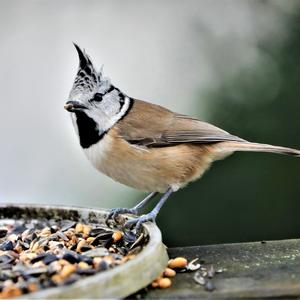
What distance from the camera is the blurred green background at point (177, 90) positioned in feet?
17.2

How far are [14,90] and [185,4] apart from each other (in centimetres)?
163

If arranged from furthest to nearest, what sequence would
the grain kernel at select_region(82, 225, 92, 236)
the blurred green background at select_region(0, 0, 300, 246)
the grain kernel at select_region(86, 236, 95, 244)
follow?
1. the blurred green background at select_region(0, 0, 300, 246)
2. the grain kernel at select_region(82, 225, 92, 236)
3. the grain kernel at select_region(86, 236, 95, 244)

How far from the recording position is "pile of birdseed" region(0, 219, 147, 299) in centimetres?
276

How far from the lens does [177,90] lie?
5762 millimetres

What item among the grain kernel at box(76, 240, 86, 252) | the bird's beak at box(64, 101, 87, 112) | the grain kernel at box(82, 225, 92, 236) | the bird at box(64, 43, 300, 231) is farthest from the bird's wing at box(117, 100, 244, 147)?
the grain kernel at box(76, 240, 86, 252)

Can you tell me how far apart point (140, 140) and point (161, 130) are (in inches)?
6.2

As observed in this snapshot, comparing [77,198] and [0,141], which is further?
[0,141]

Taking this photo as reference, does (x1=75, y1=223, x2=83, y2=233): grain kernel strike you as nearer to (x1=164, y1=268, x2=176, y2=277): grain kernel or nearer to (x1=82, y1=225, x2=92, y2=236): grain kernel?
(x1=82, y1=225, x2=92, y2=236): grain kernel

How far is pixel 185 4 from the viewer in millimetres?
6035

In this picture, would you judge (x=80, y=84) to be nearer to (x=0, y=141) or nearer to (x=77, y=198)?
(x=77, y=198)

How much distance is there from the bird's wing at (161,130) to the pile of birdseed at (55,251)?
2.22ft

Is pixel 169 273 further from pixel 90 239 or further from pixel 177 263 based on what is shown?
pixel 90 239

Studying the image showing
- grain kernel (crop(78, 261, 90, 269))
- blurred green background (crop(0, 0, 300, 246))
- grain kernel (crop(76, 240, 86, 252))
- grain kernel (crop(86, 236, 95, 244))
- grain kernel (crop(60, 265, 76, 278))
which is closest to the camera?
grain kernel (crop(60, 265, 76, 278))

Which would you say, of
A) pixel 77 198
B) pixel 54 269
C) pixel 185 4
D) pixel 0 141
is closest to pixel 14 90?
pixel 0 141
